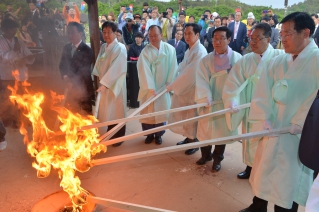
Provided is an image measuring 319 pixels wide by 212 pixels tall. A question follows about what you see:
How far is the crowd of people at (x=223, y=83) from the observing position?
2617 millimetres

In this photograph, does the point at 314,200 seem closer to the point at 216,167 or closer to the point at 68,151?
the point at 68,151

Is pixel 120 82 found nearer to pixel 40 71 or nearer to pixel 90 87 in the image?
pixel 90 87

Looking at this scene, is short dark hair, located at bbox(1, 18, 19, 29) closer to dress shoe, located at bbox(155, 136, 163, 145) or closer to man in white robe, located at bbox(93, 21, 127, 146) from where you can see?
man in white robe, located at bbox(93, 21, 127, 146)

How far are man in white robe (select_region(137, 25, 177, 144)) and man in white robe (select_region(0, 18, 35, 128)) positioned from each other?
2.78 metres

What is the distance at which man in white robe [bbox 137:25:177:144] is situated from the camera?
4.91 m

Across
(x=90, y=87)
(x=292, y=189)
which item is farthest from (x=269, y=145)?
(x=90, y=87)

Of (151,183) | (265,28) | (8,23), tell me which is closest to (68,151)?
(151,183)

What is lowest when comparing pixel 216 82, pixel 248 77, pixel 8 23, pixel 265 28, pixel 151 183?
pixel 151 183

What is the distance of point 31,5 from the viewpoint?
5703mm

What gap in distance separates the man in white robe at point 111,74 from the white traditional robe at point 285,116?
2745 millimetres

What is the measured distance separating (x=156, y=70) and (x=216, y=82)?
1.34 meters

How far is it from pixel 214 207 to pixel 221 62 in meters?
2.07

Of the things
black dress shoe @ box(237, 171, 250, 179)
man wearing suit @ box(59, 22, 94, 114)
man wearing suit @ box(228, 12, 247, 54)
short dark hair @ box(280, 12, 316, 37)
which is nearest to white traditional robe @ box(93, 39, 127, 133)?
man wearing suit @ box(59, 22, 94, 114)

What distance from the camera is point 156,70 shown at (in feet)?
16.5
